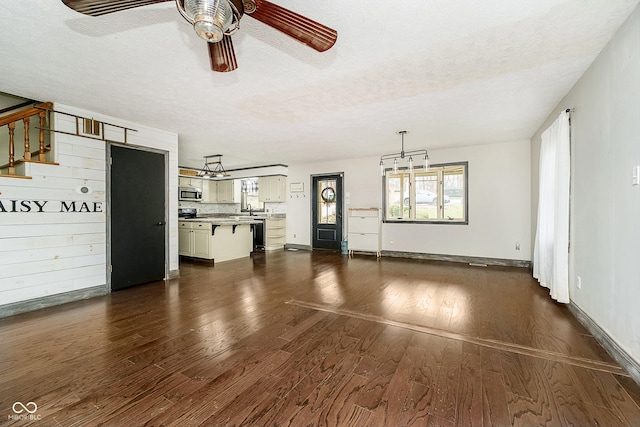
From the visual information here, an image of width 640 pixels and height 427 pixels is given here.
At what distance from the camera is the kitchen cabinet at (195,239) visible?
562 centimetres

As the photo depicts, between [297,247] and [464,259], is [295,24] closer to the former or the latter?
[464,259]

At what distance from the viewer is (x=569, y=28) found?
1979 millimetres

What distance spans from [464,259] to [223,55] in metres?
5.80

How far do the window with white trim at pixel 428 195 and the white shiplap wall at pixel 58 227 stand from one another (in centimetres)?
533

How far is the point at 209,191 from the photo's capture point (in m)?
8.72

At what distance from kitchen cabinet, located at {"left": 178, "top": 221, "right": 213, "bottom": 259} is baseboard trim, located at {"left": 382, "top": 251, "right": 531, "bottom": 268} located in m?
4.08

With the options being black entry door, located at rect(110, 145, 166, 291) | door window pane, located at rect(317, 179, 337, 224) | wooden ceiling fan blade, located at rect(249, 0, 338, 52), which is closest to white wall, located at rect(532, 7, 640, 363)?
wooden ceiling fan blade, located at rect(249, 0, 338, 52)

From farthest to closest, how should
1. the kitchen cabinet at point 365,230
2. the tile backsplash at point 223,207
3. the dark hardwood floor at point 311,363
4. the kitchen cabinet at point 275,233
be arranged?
1. the tile backsplash at point 223,207
2. the kitchen cabinet at point 275,233
3. the kitchen cabinet at point 365,230
4. the dark hardwood floor at point 311,363

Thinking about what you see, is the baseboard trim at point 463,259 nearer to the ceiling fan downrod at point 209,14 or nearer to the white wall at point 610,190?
the white wall at point 610,190

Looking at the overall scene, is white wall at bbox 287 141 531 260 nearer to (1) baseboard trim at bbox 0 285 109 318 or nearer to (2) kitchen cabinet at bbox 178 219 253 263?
(2) kitchen cabinet at bbox 178 219 253 263

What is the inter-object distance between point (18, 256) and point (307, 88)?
148 inches

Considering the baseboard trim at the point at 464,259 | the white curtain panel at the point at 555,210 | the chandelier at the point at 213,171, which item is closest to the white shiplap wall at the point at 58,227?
the chandelier at the point at 213,171

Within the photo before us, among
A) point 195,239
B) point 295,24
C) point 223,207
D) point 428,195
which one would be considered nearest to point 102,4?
point 295,24

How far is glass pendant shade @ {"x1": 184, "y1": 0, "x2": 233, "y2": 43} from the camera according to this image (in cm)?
135
